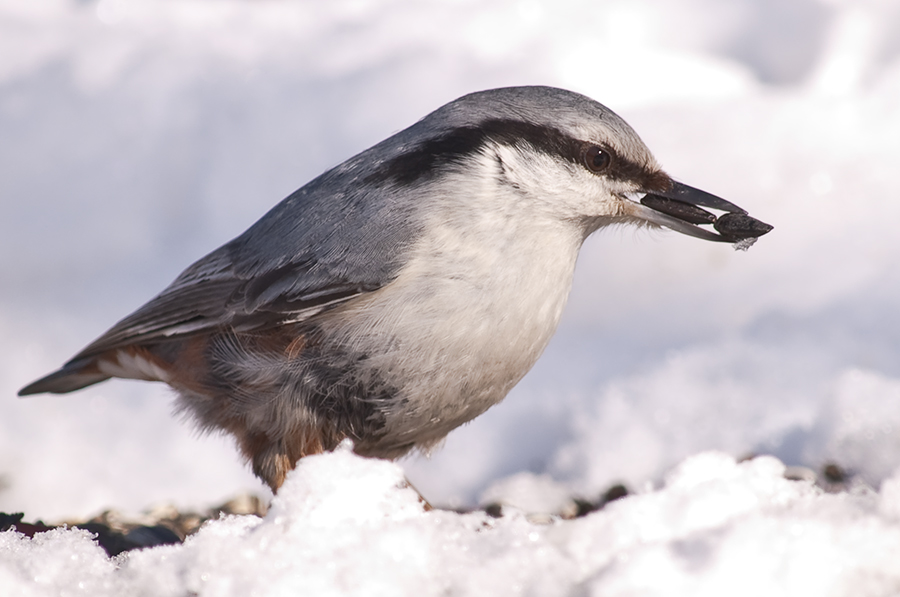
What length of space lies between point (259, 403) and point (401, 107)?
9.55ft

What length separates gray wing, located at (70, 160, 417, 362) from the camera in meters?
2.24


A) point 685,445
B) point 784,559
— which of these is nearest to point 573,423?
point 685,445

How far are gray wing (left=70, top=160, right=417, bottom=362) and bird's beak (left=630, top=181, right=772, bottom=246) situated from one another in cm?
71

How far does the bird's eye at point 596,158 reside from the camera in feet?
7.63

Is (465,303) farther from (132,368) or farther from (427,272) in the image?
(132,368)

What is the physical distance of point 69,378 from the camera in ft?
10.5

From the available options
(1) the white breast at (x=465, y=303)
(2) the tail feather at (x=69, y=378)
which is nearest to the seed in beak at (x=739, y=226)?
(1) the white breast at (x=465, y=303)

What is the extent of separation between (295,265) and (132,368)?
3.21 ft

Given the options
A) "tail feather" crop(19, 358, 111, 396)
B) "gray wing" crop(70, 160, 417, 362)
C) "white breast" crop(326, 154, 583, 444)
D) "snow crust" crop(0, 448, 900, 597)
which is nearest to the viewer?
"snow crust" crop(0, 448, 900, 597)

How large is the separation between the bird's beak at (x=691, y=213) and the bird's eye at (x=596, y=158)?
0.14 meters

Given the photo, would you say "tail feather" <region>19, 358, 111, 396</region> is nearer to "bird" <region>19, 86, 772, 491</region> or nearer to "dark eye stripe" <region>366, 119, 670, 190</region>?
"bird" <region>19, 86, 772, 491</region>

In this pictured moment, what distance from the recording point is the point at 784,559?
1.22m

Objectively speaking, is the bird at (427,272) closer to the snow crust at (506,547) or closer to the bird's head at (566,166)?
the bird's head at (566,166)

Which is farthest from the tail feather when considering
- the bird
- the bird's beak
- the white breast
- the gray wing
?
the bird's beak
